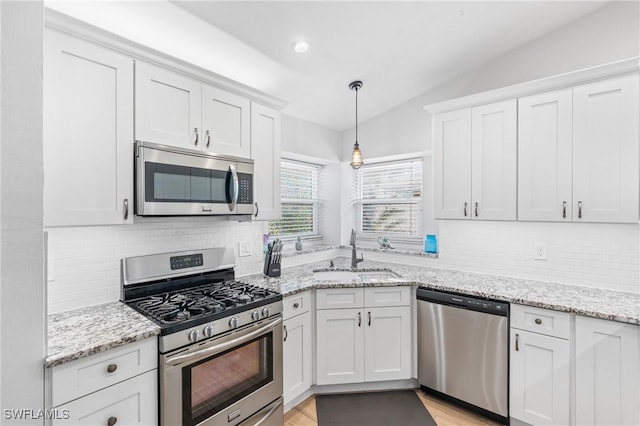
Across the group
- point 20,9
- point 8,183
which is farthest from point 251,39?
point 8,183

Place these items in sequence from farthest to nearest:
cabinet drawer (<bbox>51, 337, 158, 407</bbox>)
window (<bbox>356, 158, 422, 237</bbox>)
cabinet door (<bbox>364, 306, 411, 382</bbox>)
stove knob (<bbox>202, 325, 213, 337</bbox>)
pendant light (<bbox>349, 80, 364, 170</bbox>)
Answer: window (<bbox>356, 158, 422, 237</bbox>) → pendant light (<bbox>349, 80, 364, 170</bbox>) → cabinet door (<bbox>364, 306, 411, 382</bbox>) → stove knob (<bbox>202, 325, 213, 337</bbox>) → cabinet drawer (<bbox>51, 337, 158, 407</bbox>)

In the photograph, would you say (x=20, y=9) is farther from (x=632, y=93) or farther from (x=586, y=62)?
(x=586, y=62)

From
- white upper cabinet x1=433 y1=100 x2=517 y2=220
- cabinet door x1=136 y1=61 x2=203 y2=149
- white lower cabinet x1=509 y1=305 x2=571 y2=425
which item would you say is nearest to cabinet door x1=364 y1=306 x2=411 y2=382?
white lower cabinet x1=509 y1=305 x2=571 y2=425

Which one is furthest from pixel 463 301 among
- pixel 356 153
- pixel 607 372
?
pixel 356 153

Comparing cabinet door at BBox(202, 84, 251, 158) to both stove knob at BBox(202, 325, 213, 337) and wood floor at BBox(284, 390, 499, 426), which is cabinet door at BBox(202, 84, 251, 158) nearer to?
stove knob at BBox(202, 325, 213, 337)

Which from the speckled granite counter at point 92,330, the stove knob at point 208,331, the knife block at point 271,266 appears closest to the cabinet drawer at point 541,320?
the knife block at point 271,266

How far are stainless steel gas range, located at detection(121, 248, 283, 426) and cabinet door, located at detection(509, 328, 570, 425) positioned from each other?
1566 millimetres

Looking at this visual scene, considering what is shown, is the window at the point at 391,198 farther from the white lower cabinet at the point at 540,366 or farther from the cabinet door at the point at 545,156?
the white lower cabinet at the point at 540,366

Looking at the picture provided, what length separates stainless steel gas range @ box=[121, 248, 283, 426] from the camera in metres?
1.57

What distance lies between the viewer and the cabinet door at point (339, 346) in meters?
2.48

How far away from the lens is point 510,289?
2287mm

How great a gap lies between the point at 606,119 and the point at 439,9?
4.31ft

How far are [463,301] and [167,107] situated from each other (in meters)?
2.37

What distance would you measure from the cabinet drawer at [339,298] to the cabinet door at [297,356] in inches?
5.9
